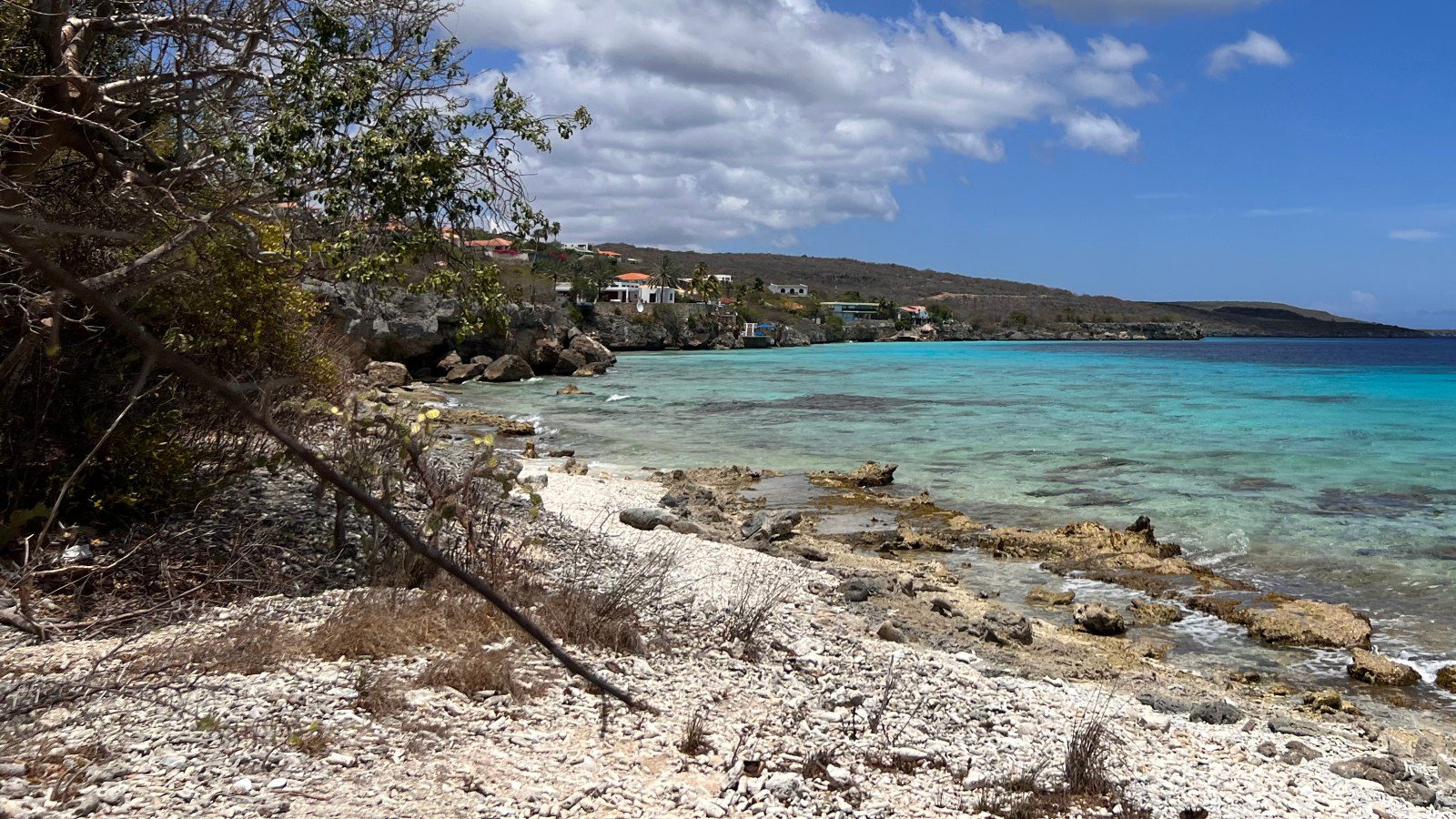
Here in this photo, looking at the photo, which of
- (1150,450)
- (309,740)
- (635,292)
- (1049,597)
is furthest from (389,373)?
(635,292)

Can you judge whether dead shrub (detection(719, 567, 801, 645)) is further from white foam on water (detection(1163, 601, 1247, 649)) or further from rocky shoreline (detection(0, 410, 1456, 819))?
white foam on water (detection(1163, 601, 1247, 649))

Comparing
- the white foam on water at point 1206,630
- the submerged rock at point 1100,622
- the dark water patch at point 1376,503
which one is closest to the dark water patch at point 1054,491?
the dark water patch at point 1376,503

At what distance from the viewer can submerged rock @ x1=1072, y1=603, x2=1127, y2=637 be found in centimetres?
1033

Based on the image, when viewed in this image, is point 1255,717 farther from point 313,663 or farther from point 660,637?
point 313,663

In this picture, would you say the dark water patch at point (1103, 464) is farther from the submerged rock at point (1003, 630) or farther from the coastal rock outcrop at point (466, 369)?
the coastal rock outcrop at point (466, 369)

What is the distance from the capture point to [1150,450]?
2553 cm

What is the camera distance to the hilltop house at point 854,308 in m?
150

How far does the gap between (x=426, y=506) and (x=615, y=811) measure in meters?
4.57

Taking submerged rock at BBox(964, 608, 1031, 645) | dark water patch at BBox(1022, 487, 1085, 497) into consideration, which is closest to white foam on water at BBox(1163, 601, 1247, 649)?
submerged rock at BBox(964, 608, 1031, 645)

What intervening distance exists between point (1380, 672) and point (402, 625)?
8.60m

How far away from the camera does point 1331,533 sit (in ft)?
51.5

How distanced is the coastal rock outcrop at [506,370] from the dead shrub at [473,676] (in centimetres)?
4293

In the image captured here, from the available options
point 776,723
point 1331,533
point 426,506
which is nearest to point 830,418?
point 1331,533

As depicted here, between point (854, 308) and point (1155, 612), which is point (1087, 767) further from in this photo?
point (854, 308)
